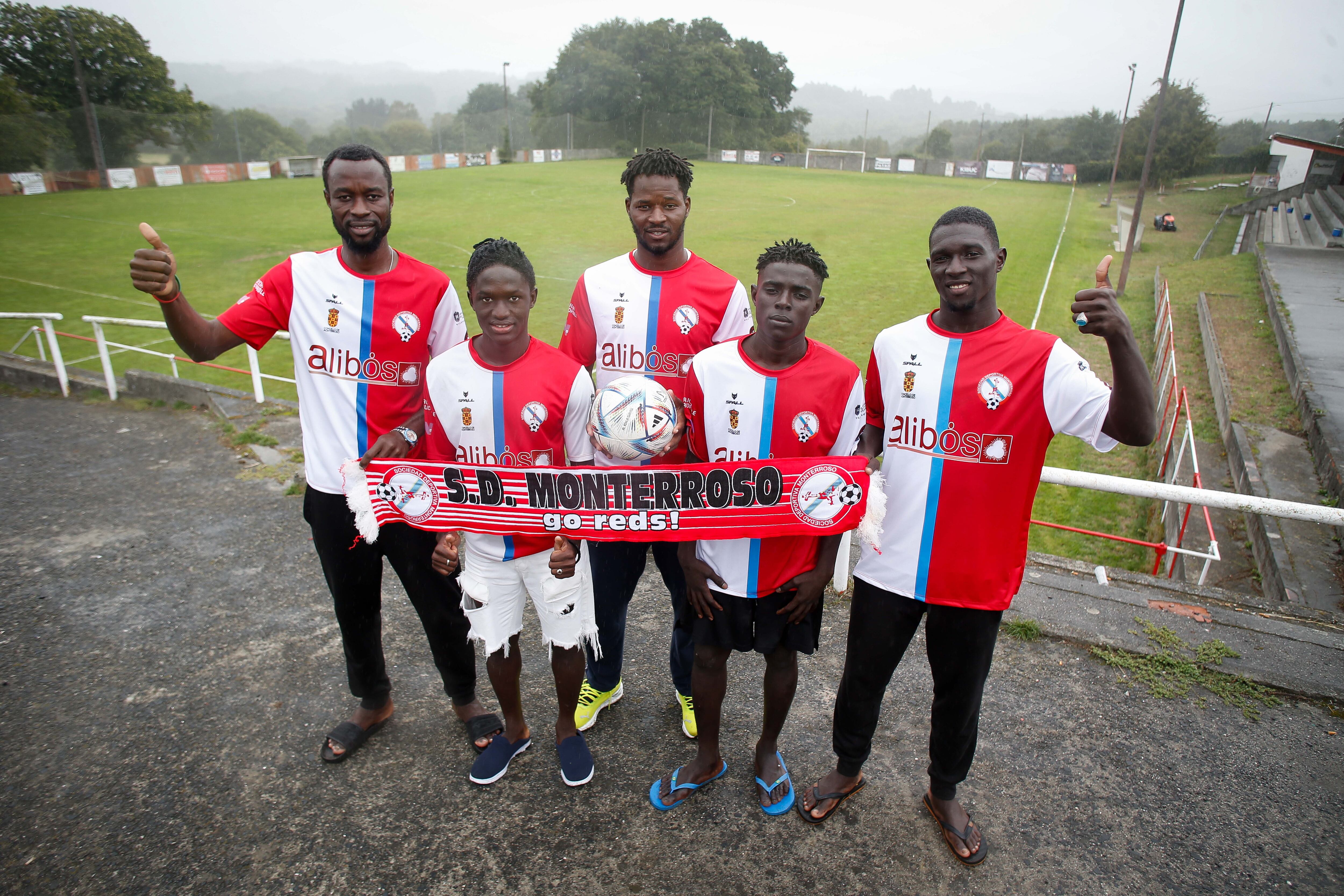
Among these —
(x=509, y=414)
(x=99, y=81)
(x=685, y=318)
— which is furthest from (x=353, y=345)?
(x=99, y=81)

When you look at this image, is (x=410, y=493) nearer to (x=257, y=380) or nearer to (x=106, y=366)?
(x=257, y=380)

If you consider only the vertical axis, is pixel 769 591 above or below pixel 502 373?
below

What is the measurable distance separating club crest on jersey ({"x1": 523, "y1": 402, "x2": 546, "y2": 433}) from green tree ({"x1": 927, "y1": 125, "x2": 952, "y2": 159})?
83.6 meters

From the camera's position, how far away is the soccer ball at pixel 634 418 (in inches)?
110

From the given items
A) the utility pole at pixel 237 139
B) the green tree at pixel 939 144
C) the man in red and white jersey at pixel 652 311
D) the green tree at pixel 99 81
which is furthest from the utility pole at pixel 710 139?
the man in red and white jersey at pixel 652 311

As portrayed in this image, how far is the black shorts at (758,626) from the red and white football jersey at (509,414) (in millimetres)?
738

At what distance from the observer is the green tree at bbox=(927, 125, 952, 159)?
7725 centimetres

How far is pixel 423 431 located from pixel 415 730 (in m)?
1.44

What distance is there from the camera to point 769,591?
2951mm

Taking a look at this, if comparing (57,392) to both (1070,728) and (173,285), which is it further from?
(1070,728)

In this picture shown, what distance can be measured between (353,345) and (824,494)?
6.62 ft

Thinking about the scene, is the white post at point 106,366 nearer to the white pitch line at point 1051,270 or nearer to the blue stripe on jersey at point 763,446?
the blue stripe on jersey at point 763,446

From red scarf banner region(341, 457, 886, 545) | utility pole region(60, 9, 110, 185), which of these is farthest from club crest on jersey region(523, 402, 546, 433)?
utility pole region(60, 9, 110, 185)

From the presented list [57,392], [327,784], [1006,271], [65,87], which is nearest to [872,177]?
[1006,271]
